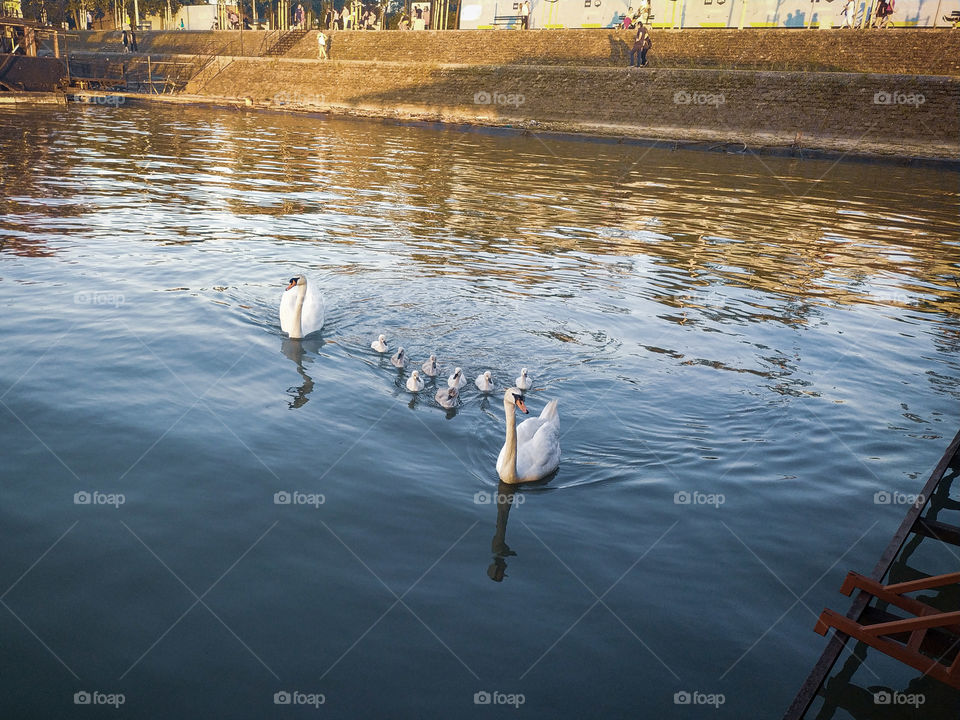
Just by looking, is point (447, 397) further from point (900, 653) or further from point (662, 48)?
point (662, 48)

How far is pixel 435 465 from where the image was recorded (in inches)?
306

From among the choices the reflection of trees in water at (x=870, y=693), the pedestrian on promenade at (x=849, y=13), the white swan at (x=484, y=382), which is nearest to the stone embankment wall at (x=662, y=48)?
the pedestrian on promenade at (x=849, y=13)

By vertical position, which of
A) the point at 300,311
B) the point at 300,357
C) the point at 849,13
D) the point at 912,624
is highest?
the point at 849,13

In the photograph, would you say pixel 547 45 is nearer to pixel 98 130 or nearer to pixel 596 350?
pixel 98 130

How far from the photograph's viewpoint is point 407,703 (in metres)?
4.88

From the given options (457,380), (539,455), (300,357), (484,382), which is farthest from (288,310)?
(539,455)

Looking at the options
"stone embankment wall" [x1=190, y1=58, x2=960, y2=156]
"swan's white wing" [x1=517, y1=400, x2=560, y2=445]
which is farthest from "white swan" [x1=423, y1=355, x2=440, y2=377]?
"stone embankment wall" [x1=190, y1=58, x2=960, y2=156]

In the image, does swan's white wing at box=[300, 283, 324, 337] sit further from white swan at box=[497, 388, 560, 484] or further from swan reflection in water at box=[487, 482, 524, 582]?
swan reflection in water at box=[487, 482, 524, 582]

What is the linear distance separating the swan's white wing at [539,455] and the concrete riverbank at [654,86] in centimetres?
3694

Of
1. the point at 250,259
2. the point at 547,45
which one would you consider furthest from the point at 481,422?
the point at 547,45

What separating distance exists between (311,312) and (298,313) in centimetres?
25

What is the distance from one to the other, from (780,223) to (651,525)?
1769 cm

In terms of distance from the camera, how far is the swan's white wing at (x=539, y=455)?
7.46 metres

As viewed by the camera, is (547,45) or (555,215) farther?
(547,45)
